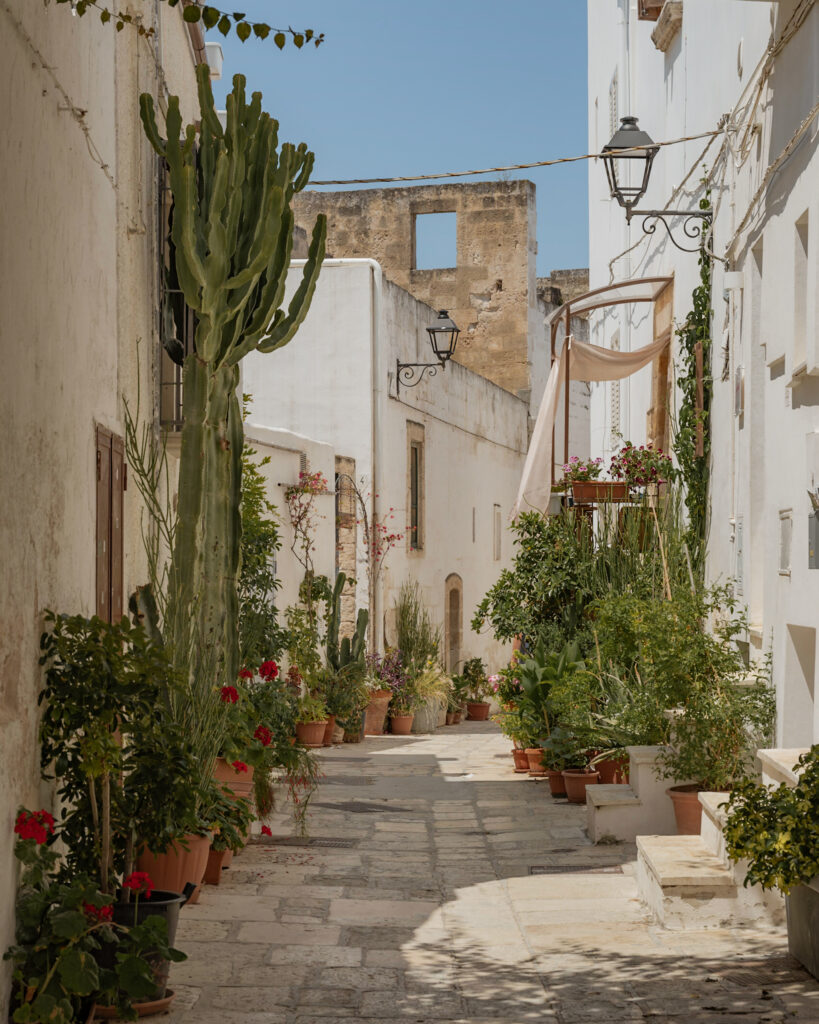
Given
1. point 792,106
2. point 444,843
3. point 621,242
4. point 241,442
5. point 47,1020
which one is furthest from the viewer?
point 621,242

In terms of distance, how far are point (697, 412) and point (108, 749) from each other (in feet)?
19.5

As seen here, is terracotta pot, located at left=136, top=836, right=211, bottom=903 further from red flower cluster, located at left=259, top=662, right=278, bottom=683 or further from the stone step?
the stone step

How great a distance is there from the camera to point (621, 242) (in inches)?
548

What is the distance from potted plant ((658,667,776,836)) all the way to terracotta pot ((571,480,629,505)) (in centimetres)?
344

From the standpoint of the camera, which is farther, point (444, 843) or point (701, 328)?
point (701, 328)

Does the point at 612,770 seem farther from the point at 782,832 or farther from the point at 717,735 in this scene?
the point at 782,832

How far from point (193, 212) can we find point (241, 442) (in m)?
1.35

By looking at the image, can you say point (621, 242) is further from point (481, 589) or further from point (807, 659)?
point (481, 589)

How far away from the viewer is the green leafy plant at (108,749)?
4789 millimetres

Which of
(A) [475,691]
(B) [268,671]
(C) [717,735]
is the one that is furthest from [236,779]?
(A) [475,691]

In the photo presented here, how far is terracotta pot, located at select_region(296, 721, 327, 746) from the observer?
44.1 feet

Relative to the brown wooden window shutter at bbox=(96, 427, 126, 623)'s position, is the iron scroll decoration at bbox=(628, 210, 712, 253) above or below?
above

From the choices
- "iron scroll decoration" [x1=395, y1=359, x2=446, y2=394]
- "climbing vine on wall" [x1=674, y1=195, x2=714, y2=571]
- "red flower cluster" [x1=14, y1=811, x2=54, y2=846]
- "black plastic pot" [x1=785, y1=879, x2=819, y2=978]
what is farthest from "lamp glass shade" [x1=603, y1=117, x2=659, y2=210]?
"iron scroll decoration" [x1=395, y1=359, x2=446, y2=394]

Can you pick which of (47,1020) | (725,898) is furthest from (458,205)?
(47,1020)
